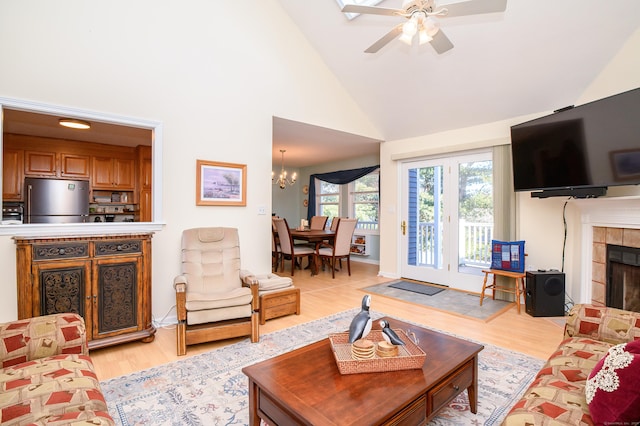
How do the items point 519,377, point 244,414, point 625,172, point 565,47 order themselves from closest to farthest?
point 244,414 < point 519,377 < point 625,172 < point 565,47

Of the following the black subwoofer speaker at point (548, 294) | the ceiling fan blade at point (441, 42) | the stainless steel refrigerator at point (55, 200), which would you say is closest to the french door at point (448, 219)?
the black subwoofer speaker at point (548, 294)

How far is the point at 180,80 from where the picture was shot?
11.0ft

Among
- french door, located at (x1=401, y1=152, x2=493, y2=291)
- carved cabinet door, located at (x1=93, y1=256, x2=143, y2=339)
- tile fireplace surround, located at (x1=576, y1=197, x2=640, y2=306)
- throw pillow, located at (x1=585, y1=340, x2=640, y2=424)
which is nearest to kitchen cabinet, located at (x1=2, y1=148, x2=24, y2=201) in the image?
carved cabinet door, located at (x1=93, y1=256, x2=143, y2=339)

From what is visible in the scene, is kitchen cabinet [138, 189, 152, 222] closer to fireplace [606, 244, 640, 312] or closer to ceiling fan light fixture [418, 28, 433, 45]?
ceiling fan light fixture [418, 28, 433, 45]

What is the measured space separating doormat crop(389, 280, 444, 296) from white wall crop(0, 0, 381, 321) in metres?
2.14

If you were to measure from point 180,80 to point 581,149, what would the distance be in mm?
4052

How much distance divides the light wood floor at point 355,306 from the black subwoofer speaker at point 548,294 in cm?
11

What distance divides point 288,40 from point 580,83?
11.4ft

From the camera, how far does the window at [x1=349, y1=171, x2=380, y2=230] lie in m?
7.01

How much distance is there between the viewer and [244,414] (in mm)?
1812

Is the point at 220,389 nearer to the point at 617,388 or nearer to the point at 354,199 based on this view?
the point at 617,388

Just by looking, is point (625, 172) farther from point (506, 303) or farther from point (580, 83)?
point (506, 303)

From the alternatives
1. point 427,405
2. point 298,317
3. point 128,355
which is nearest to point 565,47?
point 427,405

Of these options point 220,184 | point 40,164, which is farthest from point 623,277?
point 40,164
